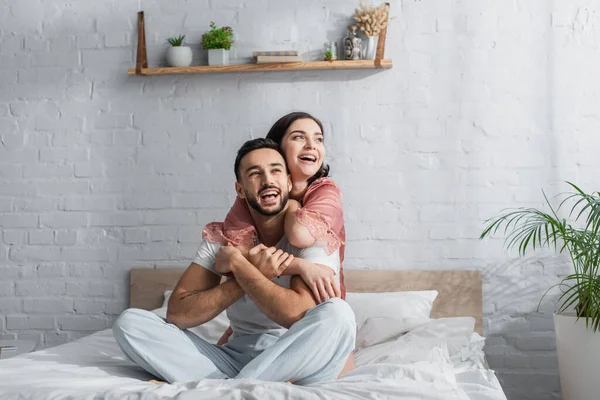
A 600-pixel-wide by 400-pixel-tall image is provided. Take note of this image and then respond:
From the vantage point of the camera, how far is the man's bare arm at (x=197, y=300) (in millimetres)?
2064

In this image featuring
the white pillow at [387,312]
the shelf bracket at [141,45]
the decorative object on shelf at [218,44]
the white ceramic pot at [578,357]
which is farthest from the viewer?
the shelf bracket at [141,45]

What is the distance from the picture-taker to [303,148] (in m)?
2.32

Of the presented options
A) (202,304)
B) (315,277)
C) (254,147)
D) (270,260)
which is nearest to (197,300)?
(202,304)

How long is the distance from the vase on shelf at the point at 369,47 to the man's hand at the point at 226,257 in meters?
1.54

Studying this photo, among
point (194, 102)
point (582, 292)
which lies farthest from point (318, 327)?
point (194, 102)

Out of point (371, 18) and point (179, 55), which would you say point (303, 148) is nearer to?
point (371, 18)

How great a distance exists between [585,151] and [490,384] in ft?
5.29

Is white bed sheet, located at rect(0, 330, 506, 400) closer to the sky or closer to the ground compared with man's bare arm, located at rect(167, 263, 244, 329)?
closer to the ground

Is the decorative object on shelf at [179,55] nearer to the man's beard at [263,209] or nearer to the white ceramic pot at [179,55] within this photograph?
the white ceramic pot at [179,55]

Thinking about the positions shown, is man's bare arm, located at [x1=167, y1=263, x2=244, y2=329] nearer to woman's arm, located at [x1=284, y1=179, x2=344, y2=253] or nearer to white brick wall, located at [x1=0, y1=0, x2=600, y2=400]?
woman's arm, located at [x1=284, y1=179, x2=344, y2=253]

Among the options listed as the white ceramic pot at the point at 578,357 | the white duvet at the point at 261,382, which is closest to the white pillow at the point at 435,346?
the white duvet at the point at 261,382

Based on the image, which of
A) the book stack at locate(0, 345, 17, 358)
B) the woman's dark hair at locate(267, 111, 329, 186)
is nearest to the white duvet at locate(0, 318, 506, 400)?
the book stack at locate(0, 345, 17, 358)

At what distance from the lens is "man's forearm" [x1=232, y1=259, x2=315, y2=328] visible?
77.5 inches

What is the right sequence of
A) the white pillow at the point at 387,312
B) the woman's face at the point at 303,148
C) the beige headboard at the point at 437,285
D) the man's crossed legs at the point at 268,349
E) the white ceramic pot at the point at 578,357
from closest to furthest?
the man's crossed legs at the point at 268,349 < the woman's face at the point at 303,148 < the white pillow at the point at 387,312 < the white ceramic pot at the point at 578,357 < the beige headboard at the point at 437,285
